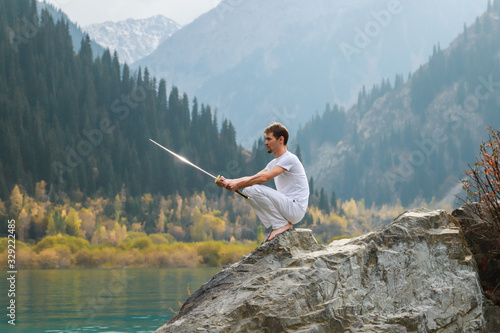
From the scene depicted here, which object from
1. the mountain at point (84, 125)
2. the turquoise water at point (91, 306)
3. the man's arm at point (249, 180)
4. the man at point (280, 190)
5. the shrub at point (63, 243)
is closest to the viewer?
the man's arm at point (249, 180)

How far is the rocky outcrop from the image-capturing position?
9086 millimetres

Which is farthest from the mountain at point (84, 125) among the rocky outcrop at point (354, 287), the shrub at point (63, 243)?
the rocky outcrop at point (354, 287)

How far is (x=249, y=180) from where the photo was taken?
9.90 m

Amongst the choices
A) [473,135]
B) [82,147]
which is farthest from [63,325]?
[473,135]

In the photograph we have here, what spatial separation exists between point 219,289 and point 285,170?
6.39ft

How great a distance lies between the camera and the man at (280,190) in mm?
9945

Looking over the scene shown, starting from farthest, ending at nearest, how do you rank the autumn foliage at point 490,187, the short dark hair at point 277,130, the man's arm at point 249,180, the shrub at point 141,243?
the shrub at point 141,243 < the autumn foliage at point 490,187 < the short dark hair at point 277,130 < the man's arm at point 249,180

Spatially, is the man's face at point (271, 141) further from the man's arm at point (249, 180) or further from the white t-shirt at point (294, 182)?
the man's arm at point (249, 180)

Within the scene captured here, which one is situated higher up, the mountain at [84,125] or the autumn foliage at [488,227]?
the mountain at [84,125]

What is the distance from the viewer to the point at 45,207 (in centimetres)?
9744

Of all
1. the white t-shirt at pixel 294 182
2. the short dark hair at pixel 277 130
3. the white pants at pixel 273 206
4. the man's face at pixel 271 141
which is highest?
the short dark hair at pixel 277 130

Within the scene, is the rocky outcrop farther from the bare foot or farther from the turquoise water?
the turquoise water

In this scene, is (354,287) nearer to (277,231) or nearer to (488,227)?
(277,231)

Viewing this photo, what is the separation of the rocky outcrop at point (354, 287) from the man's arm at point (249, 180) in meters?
0.90
